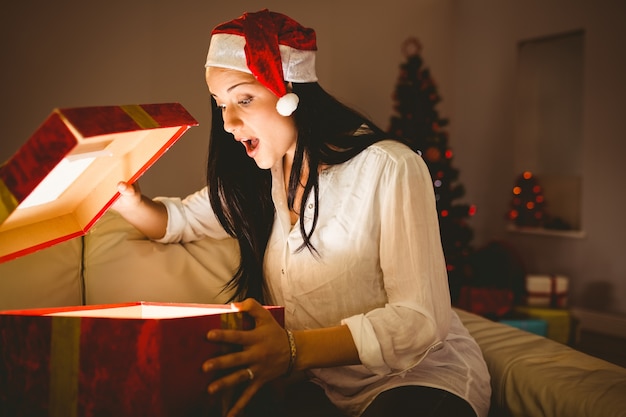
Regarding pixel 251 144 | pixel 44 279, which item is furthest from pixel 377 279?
pixel 44 279

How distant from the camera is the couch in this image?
1.18m

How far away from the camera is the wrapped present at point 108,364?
70 centimetres

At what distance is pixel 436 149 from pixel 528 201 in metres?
1.29

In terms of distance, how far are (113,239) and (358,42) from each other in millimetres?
3468

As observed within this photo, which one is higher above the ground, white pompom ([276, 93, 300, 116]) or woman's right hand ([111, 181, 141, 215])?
white pompom ([276, 93, 300, 116])

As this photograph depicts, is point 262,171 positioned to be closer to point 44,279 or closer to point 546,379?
point 44,279

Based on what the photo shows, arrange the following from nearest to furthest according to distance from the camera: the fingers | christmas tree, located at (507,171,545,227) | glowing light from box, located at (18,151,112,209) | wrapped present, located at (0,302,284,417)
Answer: wrapped present, located at (0,302,284,417) < glowing light from box, located at (18,151,112,209) < the fingers < christmas tree, located at (507,171,545,227)

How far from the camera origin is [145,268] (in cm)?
144

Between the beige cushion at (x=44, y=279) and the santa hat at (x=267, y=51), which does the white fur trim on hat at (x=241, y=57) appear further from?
the beige cushion at (x=44, y=279)

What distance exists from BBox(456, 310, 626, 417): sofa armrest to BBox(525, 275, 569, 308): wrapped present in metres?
2.49

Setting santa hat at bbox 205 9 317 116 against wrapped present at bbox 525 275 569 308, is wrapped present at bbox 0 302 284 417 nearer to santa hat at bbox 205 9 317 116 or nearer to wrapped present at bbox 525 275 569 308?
santa hat at bbox 205 9 317 116

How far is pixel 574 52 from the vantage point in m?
4.83

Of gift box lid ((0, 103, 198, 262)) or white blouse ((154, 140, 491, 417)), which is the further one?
white blouse ((154, 140, 491, 417))

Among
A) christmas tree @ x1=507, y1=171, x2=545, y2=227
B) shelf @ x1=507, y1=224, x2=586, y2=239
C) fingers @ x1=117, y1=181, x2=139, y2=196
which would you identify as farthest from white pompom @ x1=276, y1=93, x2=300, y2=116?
christmas tree @ x1=507, y1=171, x2=545, y2=227
